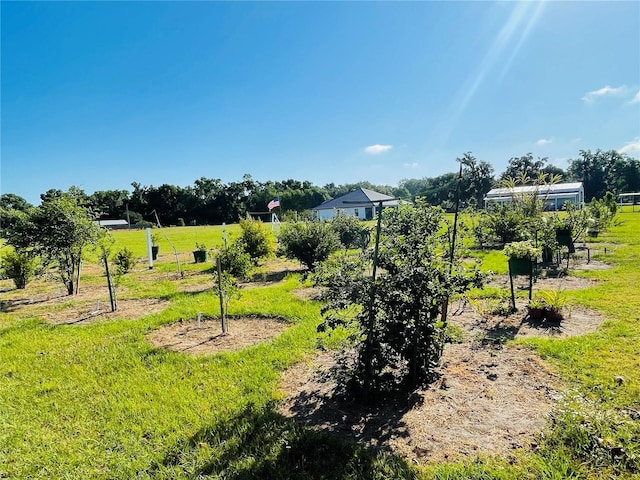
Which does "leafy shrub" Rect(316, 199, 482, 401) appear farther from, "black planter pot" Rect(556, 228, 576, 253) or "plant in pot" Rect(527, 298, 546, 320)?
"black planter pot" Rect(556, 228, 576, 253)

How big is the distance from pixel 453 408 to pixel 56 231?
852 centimetres

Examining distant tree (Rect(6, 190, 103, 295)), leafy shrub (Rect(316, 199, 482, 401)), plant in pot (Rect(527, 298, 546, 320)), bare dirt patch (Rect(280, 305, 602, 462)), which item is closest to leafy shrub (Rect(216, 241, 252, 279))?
distant tree (Rect(6, 190, 103, 295))

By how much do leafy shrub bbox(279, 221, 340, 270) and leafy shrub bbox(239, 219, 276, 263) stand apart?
1501 mm

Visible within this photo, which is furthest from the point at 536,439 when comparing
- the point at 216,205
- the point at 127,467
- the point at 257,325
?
the point at 216,205

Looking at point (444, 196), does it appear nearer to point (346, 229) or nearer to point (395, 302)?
point (346, 229)

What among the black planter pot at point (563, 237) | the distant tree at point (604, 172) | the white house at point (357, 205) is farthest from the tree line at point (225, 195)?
the black planter pot at point (563, 237)

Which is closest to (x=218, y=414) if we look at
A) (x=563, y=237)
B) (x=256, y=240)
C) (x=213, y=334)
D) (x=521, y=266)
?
(x=213, y=334)

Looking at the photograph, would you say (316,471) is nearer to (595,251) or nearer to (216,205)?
(595,251)

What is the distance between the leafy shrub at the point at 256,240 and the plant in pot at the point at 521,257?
729 centimetres

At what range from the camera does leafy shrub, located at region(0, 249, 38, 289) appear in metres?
9.15

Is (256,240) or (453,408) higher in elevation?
(256,240)

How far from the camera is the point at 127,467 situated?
2.48 m

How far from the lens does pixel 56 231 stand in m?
7.64

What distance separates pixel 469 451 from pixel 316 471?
1058 millimetres
